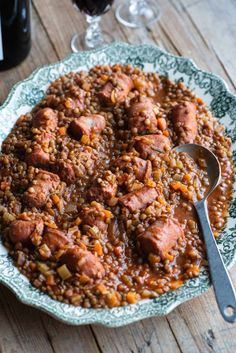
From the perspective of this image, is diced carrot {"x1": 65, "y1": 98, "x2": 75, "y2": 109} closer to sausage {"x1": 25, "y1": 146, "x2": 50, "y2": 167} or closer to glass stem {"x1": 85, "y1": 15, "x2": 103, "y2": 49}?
sausage {"x1": 25, "y1": 146, "x2": 50, "y2": 167}

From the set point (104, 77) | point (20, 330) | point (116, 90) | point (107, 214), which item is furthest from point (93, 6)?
point (20, 330)

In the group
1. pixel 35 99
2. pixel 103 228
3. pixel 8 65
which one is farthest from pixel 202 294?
pixel 8 65

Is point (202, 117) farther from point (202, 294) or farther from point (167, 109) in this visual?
point (202, 294)

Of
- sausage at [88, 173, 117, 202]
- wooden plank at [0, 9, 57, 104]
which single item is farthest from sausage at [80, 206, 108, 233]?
wooden plank at [0, 9, 57, 104]

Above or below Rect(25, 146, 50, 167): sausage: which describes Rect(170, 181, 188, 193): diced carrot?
below

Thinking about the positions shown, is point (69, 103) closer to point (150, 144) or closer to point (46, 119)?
point (46, 119)

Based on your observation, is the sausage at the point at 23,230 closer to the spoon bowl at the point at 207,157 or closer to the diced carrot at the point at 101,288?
the diced carrot at the point at 101,288

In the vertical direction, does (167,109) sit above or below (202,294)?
above
